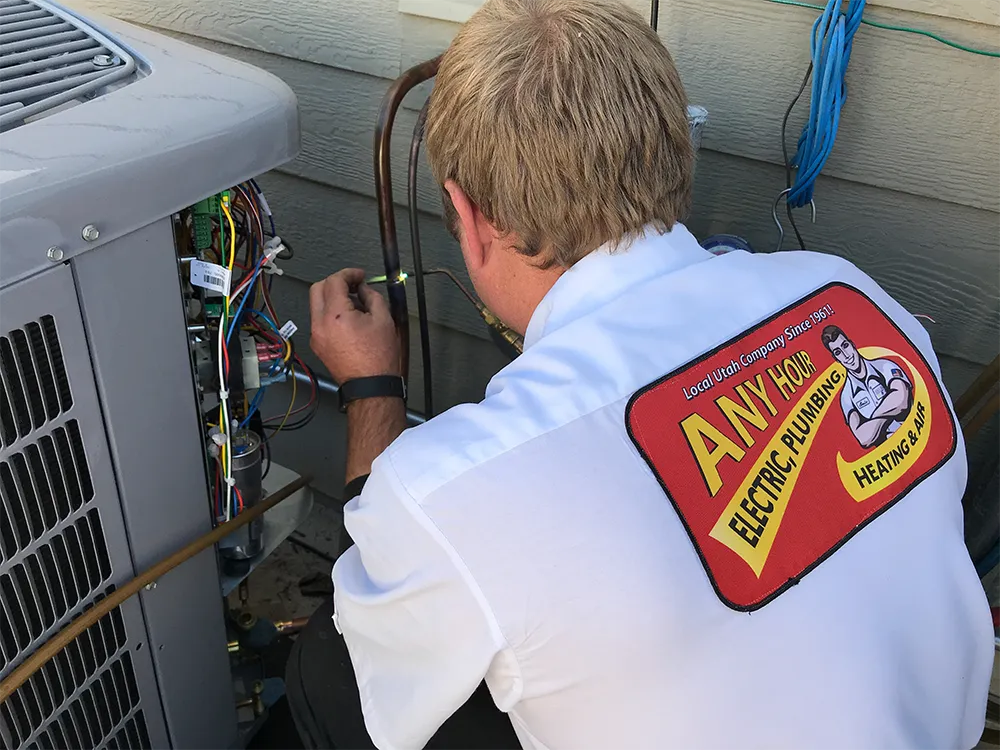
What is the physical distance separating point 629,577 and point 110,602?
0.65 metres

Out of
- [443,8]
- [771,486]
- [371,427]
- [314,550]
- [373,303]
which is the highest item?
[443,8]

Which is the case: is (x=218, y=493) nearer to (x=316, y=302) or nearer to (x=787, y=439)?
(x=316, y=302)

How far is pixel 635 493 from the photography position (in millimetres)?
682

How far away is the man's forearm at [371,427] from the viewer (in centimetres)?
112

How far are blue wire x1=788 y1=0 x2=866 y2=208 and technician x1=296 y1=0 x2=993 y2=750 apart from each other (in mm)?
324

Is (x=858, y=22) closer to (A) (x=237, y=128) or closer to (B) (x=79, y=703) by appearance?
(A) (x=237, y=128)

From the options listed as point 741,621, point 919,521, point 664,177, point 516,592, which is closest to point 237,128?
point 664,177

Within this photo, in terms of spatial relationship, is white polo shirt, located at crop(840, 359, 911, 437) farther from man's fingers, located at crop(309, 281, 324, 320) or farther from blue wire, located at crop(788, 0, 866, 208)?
man's fingers, located at crop(309, 281, 324, 320)

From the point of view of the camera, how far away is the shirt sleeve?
2.29 ft

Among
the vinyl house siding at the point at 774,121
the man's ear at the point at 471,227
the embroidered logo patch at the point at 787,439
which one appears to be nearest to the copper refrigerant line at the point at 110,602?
the man's ear at the point at 471,227

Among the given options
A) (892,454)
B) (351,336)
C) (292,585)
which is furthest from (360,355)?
(292,585)

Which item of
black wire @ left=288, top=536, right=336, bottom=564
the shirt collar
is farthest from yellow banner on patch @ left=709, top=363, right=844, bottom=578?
black wire @ left=288, top=536, right=336, bottom=564

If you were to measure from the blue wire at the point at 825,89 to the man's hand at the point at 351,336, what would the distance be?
67cm

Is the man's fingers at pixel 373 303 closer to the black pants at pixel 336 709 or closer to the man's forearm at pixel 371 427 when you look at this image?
the man's forearm at pixel 371 427
